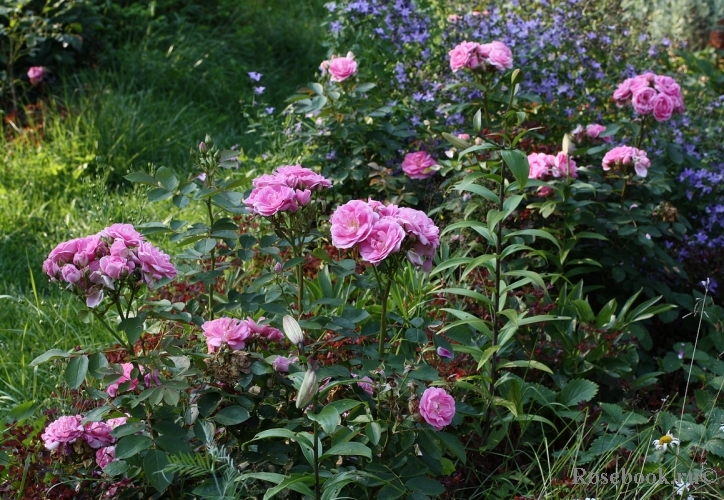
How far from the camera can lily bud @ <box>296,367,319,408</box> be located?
1.68m

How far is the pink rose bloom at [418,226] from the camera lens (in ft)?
6.18

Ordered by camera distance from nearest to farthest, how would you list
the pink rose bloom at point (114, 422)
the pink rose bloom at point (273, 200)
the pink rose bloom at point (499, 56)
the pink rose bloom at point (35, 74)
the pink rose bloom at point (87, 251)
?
1. the pink rose bloom at point (87, 251)
2. the pink rose bloom at point (273, 200)
3. the pink rose bloom at point (114, 422)
4. the pink rose bloom at point (499, 56)
5. the pink rose bloom at point (35, 74)

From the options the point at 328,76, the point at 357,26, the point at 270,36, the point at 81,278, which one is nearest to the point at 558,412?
the point at 81,278

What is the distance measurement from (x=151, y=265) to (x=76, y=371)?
31 centimetres

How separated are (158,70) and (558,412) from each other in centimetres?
406

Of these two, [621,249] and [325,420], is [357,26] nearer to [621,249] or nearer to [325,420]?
[621,249]

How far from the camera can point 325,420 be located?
1744 millimetres

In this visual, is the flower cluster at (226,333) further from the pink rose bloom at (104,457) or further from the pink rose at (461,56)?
the pink rose at (461,56)

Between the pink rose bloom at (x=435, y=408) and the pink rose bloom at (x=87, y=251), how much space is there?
848 millimetres

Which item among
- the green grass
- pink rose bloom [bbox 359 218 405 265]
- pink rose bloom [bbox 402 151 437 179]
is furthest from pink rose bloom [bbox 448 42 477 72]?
pink rose bloom [bbox 359 218 405 265]

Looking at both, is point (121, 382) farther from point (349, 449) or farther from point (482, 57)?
point (482, 57)

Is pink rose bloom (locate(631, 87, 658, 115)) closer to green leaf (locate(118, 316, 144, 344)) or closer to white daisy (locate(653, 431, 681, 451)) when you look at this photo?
white daisy (locate(653, 431, 681, 451))

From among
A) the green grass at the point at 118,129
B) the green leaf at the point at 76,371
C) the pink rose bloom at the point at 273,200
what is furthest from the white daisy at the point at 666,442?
the green grass at the point at 118,129

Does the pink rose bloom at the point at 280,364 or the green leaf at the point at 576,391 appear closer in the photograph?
the pink rose bloom at the point at 280,364
